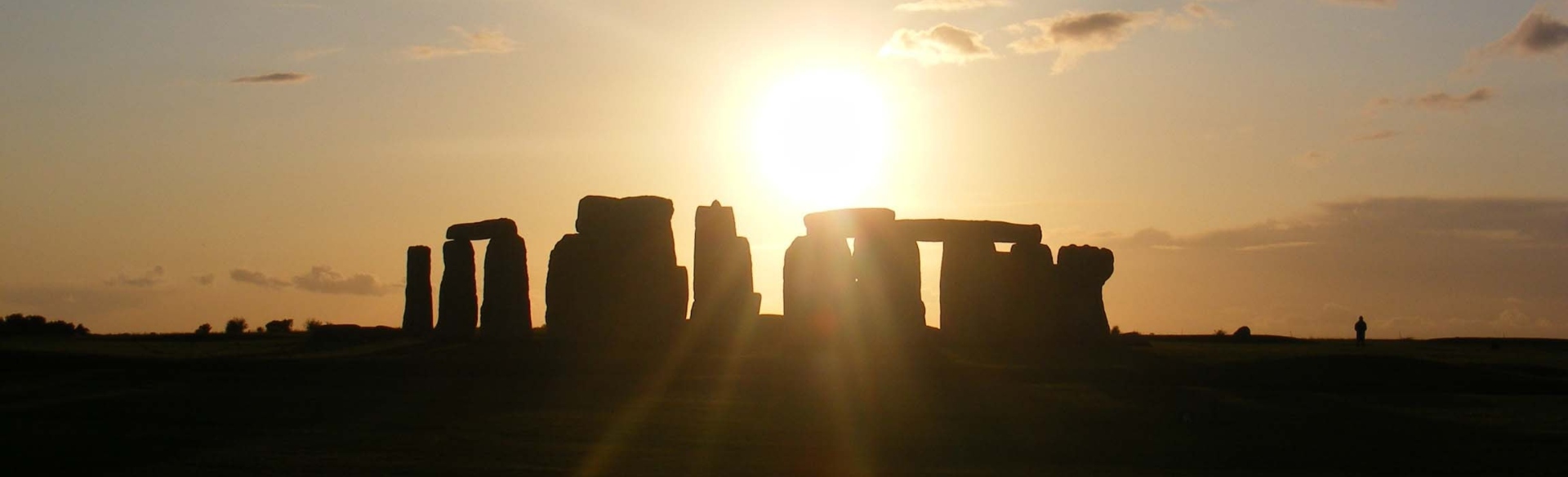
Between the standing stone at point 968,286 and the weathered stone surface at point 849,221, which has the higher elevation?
the weathered stone surface at point 849,221

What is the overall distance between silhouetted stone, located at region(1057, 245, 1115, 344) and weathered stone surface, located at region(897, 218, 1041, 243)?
1.33m

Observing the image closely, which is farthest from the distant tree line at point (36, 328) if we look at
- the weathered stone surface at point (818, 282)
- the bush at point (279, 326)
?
the weathered stone surface at point (818, 282)

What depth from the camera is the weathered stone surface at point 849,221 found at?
127 ft

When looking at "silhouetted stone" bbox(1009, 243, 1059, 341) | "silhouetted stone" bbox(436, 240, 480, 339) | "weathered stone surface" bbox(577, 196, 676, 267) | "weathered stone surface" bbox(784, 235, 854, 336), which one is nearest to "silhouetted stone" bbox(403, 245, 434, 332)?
"silhouetted stone" bbox(436, 240, 480, 339)

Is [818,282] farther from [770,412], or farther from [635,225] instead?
[770,412]

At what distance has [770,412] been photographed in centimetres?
2603

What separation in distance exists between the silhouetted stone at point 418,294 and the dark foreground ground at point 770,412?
16.3 feet

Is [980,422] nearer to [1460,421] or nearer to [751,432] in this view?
[751,432]

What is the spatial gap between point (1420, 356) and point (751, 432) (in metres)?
17.9

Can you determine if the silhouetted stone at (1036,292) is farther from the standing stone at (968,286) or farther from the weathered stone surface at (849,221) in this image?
the weathered stone surface at (849,221)

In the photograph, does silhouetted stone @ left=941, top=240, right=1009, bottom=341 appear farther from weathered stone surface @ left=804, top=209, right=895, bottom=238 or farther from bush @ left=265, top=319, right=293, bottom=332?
bush @ left=265, top=319, right=293, bottom=332

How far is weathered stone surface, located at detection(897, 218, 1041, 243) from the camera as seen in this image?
3919cm

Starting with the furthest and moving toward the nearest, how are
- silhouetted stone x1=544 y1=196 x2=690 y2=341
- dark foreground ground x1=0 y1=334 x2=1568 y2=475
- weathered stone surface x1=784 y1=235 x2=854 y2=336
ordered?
silhouetted stone x1=544 y1=196 x2=690 y2=341 < weathered stone surface x1=784 y1=235 x2=854 y2=336 < dark foreground ground x1=0 y1=334 x2=1568 y2=475

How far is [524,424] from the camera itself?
78.6 ft
